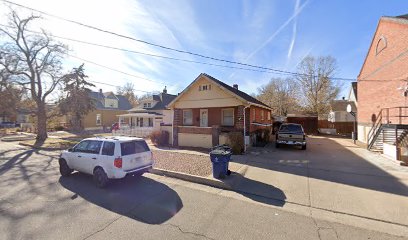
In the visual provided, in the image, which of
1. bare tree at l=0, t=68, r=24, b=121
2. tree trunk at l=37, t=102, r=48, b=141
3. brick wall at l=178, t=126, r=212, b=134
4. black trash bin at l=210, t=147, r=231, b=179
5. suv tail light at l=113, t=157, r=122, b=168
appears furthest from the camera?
tree trunk at l=37, t=102, r=48, b=141

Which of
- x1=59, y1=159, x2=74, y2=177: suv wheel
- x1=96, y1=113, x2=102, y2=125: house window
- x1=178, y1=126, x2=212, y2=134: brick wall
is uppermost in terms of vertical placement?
x1=96, y1=113, x2=102, y2=125: house window

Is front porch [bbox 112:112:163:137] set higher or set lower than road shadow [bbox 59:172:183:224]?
higher

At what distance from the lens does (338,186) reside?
700 cm

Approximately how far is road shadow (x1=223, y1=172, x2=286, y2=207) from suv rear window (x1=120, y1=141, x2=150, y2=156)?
10.5 feet

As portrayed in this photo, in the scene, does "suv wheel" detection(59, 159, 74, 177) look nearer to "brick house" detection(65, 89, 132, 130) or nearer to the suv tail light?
the suv tail light

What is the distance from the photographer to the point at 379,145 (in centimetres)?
1396

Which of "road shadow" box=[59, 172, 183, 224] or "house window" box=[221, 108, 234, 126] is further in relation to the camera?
"house window" box=[221, 108, 234, 126]

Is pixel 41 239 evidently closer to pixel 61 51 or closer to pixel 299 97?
pixel 61 51

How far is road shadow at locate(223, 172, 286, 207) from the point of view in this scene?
5902 mm

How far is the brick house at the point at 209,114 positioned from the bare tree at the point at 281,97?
28.0 m

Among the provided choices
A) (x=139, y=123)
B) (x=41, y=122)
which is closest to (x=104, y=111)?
(x=139, y=123)

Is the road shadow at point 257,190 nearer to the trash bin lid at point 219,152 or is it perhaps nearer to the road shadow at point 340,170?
the trash bin lid at point 219,152

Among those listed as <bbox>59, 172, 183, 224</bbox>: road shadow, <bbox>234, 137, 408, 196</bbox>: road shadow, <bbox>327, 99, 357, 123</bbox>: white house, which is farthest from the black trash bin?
<bbox>327, 99, 357, 123</bbox>: white house

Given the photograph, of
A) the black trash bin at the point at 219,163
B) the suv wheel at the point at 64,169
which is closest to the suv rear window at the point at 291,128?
the black trash bin at the point at 219,163
